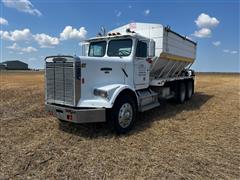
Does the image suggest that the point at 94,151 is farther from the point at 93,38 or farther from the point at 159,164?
the point at 93,38

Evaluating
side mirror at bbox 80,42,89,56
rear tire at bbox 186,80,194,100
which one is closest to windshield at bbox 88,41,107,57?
side mirror at bbox 80,42,89,56

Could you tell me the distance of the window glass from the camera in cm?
693

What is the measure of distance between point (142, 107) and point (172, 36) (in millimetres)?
3341

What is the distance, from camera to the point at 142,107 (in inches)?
285

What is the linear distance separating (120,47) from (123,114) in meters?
2.14

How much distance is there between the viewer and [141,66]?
7277 millimetres

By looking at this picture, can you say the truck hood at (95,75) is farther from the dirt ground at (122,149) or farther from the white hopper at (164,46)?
the white hopper at (164,46)

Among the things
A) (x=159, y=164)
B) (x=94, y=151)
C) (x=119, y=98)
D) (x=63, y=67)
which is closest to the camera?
(x=159, y=164)

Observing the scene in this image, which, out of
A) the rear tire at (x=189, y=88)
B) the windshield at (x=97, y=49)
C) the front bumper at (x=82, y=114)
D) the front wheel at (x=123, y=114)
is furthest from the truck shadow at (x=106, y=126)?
the rear tire at (x=189, y=88)

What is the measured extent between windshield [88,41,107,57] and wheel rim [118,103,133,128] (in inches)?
79.7

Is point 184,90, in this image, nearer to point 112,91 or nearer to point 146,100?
point 146,100

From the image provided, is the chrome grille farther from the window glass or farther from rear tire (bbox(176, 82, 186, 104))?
rear tire (bbox(176, 82, 186, 104))

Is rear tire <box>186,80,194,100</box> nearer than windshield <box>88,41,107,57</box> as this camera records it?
No

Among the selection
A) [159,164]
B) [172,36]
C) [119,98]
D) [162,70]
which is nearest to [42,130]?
[119,98]
